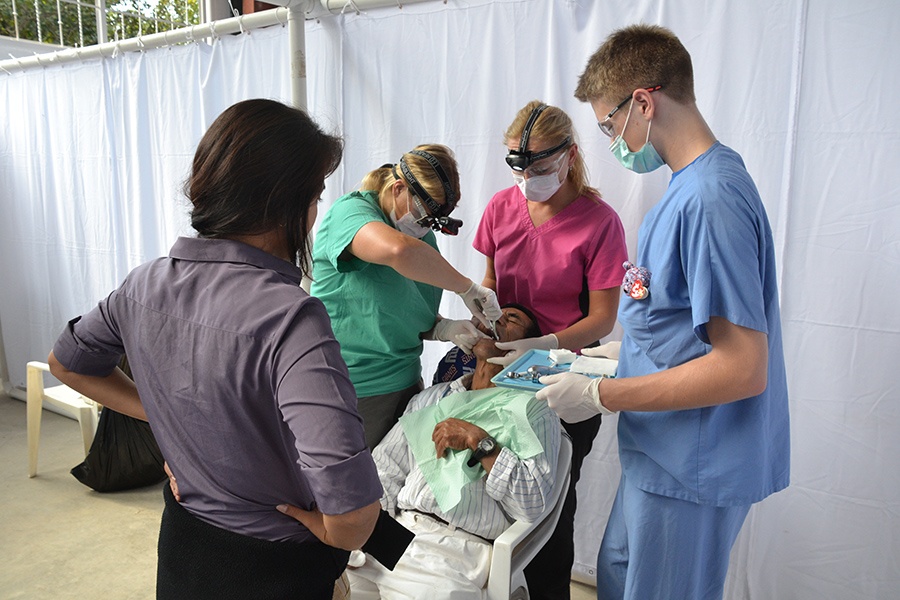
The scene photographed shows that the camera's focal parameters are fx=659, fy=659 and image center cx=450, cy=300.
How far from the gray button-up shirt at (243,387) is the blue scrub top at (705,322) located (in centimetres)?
66

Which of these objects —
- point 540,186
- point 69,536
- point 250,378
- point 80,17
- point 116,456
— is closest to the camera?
point 250,378

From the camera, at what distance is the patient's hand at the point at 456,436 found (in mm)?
1682

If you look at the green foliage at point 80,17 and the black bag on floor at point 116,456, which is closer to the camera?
the black bag on floor at point 116,456

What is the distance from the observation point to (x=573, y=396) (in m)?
1.38

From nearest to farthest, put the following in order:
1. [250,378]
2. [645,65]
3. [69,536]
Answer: [250,378] → [645,65] → [69,536]

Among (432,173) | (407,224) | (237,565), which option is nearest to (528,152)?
(432,173)

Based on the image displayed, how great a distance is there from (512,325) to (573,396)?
58 cm

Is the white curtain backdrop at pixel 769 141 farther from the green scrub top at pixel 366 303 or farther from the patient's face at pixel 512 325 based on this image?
the patient's face at pixel 512 325

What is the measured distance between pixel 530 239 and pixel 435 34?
874 millimetres

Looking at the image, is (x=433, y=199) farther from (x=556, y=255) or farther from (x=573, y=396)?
(x=573, y=396)

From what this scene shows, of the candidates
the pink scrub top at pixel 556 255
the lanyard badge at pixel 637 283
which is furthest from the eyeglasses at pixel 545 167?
the lanyard badge at pixel 637 283

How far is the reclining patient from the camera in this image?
60.5 inches

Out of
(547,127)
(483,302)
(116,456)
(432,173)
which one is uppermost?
(547,127)

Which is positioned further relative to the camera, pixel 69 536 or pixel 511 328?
pixel 69 536
